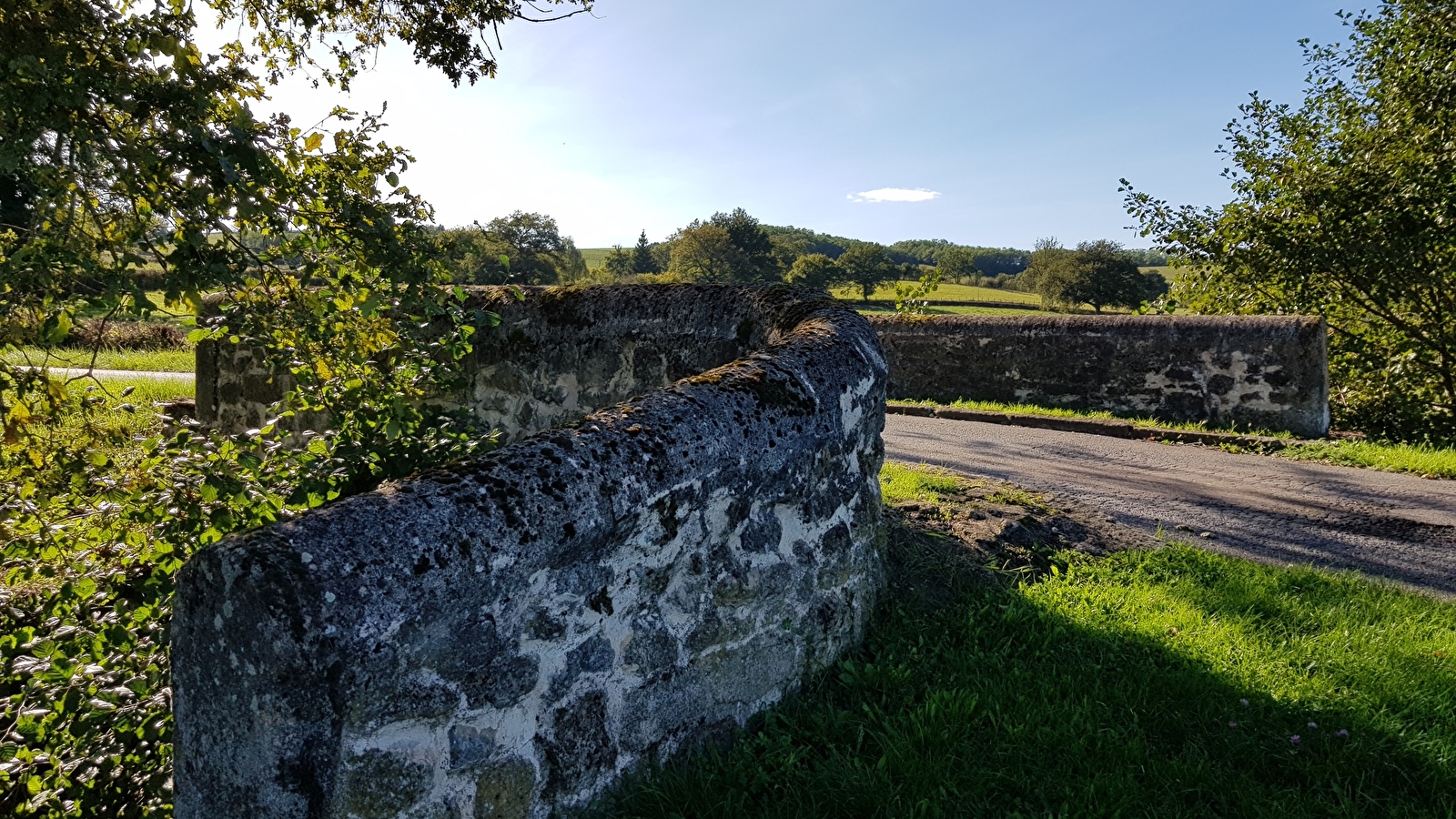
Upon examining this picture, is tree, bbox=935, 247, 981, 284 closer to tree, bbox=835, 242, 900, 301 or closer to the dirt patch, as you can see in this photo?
tree, bbox=835, 242, 900, 301

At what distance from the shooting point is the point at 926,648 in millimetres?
3139

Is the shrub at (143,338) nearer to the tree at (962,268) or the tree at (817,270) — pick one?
the tree at (817,270)

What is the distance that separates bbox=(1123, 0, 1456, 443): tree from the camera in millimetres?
8914

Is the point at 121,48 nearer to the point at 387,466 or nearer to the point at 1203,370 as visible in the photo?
the point at 387,466

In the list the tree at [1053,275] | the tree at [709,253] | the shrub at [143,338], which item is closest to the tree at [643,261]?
the tree at [709,253]

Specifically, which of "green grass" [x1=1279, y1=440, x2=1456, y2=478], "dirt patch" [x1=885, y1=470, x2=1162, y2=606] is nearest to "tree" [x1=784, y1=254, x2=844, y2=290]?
"green grass" [x1=1279, y1=440, x2=1456, y2=478]

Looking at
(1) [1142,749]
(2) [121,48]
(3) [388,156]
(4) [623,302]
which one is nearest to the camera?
(2) [121,48]

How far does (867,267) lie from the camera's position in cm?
6256

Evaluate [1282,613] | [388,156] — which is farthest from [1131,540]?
[388,156]

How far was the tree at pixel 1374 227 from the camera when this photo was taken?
29.2 ft

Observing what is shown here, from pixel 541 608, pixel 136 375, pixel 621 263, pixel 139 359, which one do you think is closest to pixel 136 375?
pixel 136 375

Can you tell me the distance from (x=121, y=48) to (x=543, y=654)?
2.10 m

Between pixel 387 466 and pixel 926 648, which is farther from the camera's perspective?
pixel 926 648

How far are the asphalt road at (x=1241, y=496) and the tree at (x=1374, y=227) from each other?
2.97 meters
